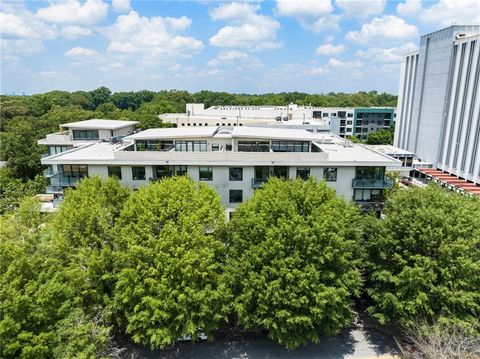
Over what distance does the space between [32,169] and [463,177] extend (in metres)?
79.7

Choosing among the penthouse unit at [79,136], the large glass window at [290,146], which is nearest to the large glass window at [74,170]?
the penthouse unit at [79,136]

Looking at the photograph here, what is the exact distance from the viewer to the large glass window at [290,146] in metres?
38.1

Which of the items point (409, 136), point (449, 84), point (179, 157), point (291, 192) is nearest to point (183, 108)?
point (409, 136)

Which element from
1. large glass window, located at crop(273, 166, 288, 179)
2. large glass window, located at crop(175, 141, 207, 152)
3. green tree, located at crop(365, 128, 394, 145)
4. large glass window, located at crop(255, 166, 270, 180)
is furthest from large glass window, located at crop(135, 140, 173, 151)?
green tree, located at crop(365, 128, 394, 145)

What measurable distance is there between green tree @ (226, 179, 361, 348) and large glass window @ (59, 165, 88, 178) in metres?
19.3

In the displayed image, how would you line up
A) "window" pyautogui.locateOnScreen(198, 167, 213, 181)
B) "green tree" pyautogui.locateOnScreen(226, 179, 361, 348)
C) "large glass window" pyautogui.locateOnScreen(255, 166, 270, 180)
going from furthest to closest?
"large glass window" pyautogui.locateOnScreen(255, 166, 270, 180), "window" pyautogui.locateOnScreen(198, 167, 213, 181), "green tree" pyautogui.locateOnScreen(226, 179, 361, 348)

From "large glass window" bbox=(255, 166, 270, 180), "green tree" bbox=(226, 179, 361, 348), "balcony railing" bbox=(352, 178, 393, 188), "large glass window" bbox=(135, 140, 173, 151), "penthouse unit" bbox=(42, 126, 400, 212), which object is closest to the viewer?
"green tree" bbox=(226, 179, 361, 348)

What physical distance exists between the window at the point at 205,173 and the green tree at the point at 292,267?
1094cm

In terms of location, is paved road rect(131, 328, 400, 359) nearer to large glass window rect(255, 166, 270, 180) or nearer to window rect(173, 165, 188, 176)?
large glass window rect(255, 166, 270, 180)

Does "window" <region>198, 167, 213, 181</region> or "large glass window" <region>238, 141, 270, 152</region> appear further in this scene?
"large glass window" <region>238, 141, 270, 152</region>

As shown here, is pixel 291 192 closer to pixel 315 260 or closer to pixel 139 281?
pixel 315 260

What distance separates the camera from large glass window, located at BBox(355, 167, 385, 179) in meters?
33.2

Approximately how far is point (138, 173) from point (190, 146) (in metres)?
7.80

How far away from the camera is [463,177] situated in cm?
6438
